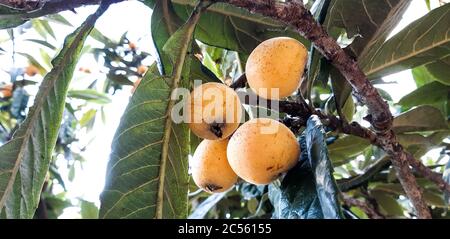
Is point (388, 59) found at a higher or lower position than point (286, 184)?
higher

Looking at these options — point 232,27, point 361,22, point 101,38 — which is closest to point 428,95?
point 361,22

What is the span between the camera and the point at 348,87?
1.04 m

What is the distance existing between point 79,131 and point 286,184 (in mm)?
2101

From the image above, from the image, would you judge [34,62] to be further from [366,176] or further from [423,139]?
[423,139]

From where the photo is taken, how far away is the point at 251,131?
33.8 inches

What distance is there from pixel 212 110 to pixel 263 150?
0.35 feet

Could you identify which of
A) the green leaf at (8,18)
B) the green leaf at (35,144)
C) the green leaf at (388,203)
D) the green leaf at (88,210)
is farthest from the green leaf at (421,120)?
the green leaf at (88,210)

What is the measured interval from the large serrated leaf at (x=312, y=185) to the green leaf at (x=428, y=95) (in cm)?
63

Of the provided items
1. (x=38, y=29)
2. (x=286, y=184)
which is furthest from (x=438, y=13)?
(x=38, y=29)

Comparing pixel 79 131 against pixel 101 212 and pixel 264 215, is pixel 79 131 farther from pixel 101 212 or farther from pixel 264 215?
pixel 101 212

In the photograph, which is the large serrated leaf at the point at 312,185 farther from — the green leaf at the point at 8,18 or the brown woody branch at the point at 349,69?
the green leaf at the point at 8,18

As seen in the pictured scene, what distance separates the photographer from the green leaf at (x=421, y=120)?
1.24 m

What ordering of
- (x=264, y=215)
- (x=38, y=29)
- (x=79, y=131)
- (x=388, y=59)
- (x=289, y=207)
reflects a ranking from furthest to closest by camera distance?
1. (x=79, y=131)
2. (x=38, y=29)
3. (x=264, y=215)
4. (x=388, y=59)
5. (x=289, y=207)

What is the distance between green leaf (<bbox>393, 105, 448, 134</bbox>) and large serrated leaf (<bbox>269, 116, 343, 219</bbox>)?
0.45 metres
